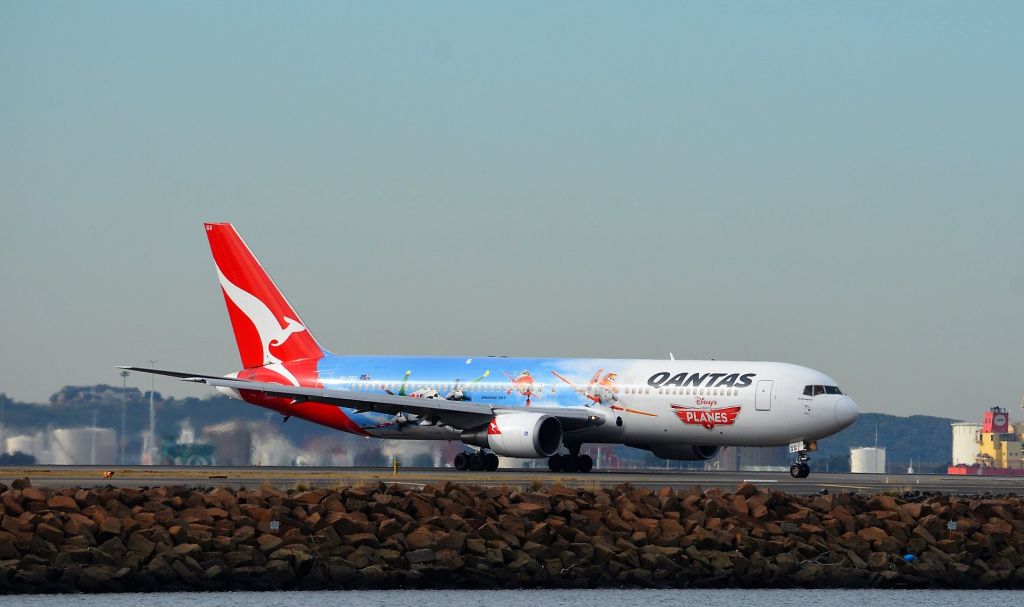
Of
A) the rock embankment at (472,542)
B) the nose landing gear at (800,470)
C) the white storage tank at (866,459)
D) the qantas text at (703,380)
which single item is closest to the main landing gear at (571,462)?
the qantas text at (703,380)

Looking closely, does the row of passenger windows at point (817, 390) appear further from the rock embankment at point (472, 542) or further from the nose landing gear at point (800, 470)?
the rock embankment at point (472, 542)

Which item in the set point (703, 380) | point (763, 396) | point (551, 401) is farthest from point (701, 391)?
point (551, 401)

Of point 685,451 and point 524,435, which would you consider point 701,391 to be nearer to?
point 685,451

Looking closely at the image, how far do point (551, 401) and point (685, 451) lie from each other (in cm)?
468

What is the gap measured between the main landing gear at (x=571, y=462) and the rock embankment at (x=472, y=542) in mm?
22227

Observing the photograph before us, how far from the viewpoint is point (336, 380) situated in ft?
174

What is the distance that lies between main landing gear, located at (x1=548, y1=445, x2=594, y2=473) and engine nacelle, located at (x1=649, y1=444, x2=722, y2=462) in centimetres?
212

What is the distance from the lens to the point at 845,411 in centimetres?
4606

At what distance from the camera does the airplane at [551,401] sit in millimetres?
46344

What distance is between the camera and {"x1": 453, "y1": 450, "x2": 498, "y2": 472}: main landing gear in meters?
48.8

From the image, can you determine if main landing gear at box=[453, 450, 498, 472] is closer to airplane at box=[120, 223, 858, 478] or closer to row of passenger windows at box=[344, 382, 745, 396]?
airplane at box=[120, 223, 858, 478]

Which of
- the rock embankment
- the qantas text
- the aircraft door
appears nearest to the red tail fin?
the qantas text

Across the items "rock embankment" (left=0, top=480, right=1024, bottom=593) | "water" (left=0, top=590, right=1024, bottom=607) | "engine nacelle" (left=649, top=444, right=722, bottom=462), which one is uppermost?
"engine nacelle" (left=649, top=444, right=722, bottom=462)

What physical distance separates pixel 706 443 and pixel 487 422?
667cm
